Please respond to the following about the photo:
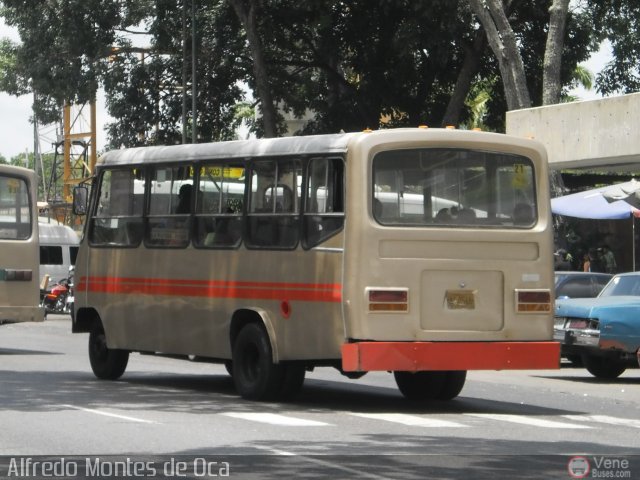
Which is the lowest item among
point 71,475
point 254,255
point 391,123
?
point 71,475

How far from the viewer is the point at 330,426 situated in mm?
13523

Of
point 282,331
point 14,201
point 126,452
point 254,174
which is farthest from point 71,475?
point 14,201

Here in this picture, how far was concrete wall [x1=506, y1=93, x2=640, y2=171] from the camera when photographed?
29875 millimetres

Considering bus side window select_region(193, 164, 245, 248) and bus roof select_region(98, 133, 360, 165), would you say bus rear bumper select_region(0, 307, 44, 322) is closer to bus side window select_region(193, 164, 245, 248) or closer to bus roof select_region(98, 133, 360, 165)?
bus roof select_region(98, 133, 360, 165)

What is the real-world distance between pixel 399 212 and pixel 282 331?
1.79 metres

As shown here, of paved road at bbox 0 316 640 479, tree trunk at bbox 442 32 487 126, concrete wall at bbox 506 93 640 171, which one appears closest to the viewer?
paved road at bbox 0 316 640 479

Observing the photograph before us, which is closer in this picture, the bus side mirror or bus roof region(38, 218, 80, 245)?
the bus side mirror

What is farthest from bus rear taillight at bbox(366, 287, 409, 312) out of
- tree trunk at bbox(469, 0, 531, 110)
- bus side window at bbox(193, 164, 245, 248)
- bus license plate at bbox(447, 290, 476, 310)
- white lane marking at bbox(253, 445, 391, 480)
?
tree trunk at bbox(469, 0, 531, 110)

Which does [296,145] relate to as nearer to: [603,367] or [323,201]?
[323,201]

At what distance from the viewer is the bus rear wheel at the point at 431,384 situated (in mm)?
16578

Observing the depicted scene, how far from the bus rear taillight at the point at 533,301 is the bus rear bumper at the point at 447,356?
1.16 feet

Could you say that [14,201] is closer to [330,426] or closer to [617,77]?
[330,426]

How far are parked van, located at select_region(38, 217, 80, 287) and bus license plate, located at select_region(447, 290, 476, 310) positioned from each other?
32.5 m

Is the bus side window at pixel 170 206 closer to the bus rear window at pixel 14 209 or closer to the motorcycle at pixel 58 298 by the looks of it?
the bus rear window at pixel 14 209
